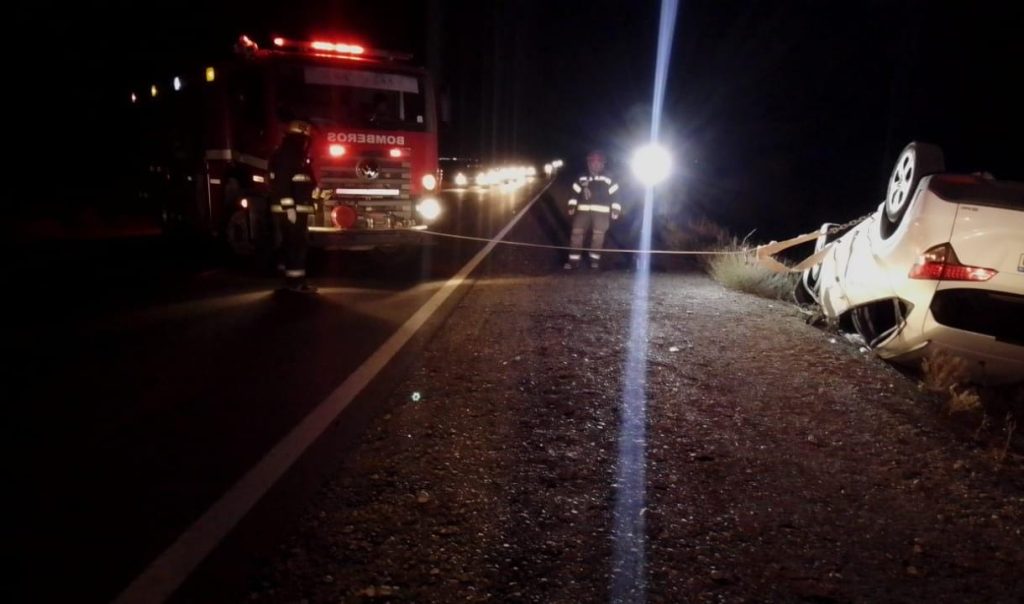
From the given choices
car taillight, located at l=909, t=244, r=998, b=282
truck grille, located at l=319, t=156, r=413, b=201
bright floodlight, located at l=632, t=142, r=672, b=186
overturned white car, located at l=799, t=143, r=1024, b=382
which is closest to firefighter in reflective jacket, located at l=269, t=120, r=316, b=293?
truck grille, located at l=319, t=156, r=413, b=201

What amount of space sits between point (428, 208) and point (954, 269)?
723cm

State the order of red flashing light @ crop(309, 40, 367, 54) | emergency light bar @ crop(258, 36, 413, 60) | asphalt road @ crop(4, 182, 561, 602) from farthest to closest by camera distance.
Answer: red flashing light @ crop(309, 40, 367, 54), emergency light bar @ crop(258, 36, 413, 60), asphalt road @ crop(4, 182, 561, 602)

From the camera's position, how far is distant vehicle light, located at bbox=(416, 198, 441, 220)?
10.9 metres

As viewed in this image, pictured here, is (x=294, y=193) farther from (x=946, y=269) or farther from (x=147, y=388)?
(x=946, y=269)

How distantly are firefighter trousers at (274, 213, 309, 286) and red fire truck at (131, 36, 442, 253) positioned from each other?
1.02 m

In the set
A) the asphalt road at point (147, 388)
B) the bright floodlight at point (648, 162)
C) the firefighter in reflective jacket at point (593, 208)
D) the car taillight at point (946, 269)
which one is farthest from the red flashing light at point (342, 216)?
the bright floodlight at point (648, 162)

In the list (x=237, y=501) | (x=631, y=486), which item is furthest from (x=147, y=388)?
(x=631, y=486)

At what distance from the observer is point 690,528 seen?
3469 mm

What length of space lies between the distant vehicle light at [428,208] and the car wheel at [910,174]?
635cm

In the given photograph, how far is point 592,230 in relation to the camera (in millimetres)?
11406

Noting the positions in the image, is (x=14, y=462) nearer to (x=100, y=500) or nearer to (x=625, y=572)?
(x=100, y=500)

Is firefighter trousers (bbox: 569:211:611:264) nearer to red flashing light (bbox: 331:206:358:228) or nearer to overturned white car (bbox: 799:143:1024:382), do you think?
red flashing light (bbox: 331:206:358:228)

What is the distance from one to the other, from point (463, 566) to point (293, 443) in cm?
159

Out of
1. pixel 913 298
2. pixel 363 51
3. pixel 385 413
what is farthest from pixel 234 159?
pixel 913 298
